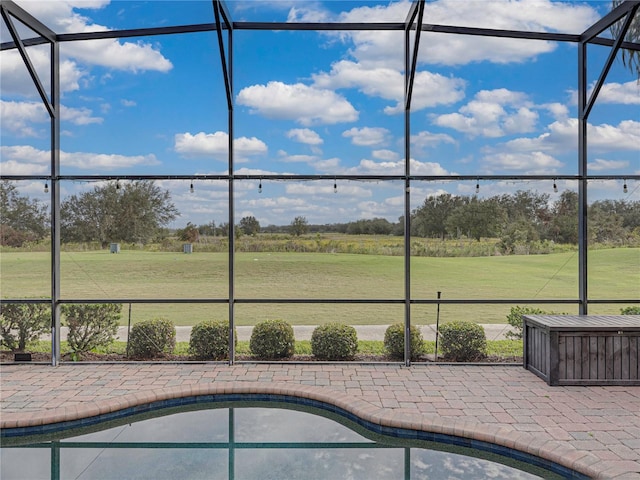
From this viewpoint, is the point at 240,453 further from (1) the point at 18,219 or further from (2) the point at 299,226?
(1) the point at 18,219

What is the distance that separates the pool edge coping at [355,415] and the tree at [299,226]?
13.4 feet

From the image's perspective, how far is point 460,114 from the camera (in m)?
11.7

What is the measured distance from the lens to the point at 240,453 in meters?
3.96

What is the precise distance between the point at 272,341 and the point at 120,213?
3259 millimetres

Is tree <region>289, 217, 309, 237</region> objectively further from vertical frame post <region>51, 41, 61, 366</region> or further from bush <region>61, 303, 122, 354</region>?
vertical frame post <region>51, 41, 61, 366</region>

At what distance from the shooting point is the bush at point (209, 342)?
20.8ft

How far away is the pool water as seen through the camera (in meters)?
3.59

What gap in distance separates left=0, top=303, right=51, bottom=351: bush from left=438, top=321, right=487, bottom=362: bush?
5392 millimetres

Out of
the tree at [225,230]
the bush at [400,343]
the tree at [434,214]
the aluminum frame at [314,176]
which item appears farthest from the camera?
the tree at [225,230]

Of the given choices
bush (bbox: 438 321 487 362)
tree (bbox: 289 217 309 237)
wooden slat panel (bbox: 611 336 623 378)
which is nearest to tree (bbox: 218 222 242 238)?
tree (bbox: 289 217 309 237)

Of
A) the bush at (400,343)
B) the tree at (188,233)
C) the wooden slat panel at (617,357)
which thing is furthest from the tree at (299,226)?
the wooden slat panel at (617,357)

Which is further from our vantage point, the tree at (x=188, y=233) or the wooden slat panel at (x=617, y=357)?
the tree at (x=188, y=233)

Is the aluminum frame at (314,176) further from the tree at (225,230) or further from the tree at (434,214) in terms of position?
the tree at (225,230)

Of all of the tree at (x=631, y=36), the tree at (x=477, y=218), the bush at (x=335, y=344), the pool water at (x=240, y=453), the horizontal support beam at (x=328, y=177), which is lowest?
the pool water at (x=240, y=453)
